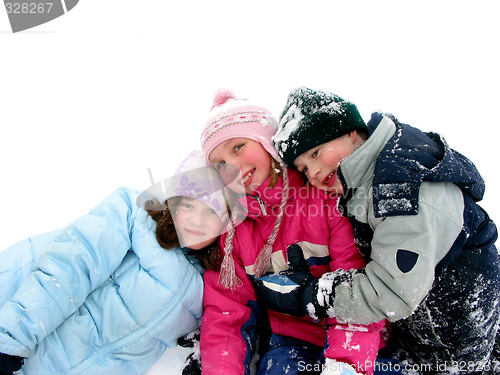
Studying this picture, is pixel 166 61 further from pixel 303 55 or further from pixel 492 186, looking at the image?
pixel 492 186

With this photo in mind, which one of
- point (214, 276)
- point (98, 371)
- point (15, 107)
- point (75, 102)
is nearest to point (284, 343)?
point (214, 276)

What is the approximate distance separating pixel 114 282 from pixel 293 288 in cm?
96

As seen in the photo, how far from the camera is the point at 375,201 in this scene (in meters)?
1.28

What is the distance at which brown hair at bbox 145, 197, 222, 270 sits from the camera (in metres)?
1.72

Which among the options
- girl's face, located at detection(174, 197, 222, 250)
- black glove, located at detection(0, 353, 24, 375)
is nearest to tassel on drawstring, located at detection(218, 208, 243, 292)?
girl's face, located at detection(174, 197, 222, 250)

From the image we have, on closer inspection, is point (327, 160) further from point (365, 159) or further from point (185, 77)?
→ point (185, 77)

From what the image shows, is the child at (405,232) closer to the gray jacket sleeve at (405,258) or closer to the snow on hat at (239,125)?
the gray jacket sleeve at (405,258)

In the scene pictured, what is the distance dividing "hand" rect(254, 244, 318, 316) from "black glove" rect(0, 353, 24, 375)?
1.10m

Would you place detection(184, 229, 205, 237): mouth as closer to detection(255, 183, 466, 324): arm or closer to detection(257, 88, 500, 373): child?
detection(257, 88, 500, 373): child

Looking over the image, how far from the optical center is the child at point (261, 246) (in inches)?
63.3

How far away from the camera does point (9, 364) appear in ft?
4.33

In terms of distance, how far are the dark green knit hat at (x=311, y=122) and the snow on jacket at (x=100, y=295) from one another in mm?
861

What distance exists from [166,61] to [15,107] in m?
1.57

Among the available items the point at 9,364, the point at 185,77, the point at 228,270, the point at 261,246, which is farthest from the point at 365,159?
the point at 185,77
